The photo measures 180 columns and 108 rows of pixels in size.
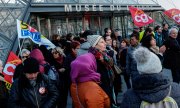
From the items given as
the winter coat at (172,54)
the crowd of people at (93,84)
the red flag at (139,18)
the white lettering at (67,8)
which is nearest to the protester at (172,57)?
the winter coat at (172,54)

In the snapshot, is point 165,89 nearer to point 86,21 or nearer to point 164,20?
point 86,21

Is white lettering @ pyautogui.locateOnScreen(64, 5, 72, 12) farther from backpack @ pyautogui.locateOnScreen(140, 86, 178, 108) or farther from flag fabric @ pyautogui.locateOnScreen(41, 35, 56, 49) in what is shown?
backpack @ pyautogui.locateOnScreen(140, 86, 178, 108)

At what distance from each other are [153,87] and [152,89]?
0.06 feet

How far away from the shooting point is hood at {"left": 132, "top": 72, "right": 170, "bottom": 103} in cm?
258

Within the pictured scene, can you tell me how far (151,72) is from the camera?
265 cm

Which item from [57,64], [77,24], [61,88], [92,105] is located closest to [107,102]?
[92,105]

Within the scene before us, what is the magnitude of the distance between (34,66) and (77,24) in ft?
35.2

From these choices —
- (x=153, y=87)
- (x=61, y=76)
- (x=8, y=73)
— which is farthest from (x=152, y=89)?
(x=8, y=73)

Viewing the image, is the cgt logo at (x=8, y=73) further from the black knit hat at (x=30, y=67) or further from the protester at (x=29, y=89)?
the black knit hat at (x=30, y=67)

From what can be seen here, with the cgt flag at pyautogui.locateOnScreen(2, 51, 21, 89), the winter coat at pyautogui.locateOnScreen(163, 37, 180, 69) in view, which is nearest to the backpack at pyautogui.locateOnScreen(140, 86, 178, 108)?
the cgt flag at pyautogui.locateOnScreen(2, 51, 21, 89)

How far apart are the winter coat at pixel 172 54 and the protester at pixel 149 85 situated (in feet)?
13.5

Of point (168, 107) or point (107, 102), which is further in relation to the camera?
point (107, 102)

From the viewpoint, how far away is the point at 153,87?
2590mm

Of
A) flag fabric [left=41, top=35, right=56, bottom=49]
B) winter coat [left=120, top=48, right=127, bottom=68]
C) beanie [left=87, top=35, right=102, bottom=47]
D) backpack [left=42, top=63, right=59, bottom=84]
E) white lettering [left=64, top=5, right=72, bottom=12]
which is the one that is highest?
white lettering [left=64, top=5, right=72, bottom=12]
